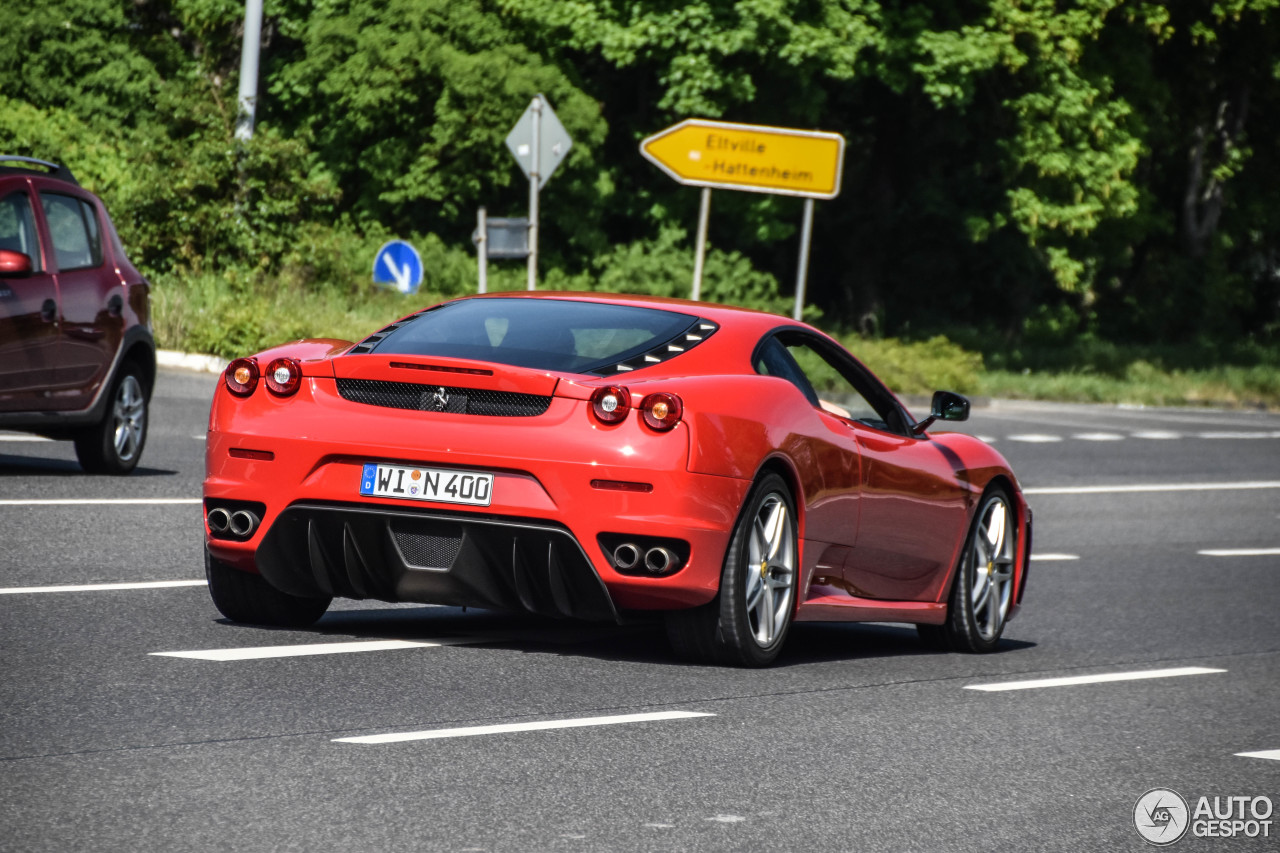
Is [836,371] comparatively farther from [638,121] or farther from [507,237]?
[638,121]

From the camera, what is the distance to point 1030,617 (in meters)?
10.7

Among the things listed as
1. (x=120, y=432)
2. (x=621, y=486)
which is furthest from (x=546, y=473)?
(x=120, y=432)

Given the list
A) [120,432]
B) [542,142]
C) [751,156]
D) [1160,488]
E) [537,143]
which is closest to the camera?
[120,432]

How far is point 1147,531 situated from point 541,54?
26.8m

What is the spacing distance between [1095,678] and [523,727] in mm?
3135

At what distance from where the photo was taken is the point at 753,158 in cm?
2745

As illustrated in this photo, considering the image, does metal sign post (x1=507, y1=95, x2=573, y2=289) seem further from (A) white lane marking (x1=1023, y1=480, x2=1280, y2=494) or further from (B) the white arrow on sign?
(A) white lane marking (x1=1023, y1=480, x2=1280, y2=494)

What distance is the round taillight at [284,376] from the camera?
7.22 metres

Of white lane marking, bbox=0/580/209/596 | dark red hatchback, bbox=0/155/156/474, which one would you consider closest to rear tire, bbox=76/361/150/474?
dark red hatchback, bbox=0/155/156/474

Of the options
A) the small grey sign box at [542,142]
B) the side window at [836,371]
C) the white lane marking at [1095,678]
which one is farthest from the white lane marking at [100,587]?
the small grey sign box at [542,142]

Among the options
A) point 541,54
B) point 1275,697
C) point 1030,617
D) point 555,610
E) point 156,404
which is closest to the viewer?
point 555,610

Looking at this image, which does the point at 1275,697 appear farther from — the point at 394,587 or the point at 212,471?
the point at 212,471

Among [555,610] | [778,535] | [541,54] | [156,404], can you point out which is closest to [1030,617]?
[778,535]

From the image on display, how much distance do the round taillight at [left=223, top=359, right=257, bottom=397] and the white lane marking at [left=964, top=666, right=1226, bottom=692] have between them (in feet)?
9.25
